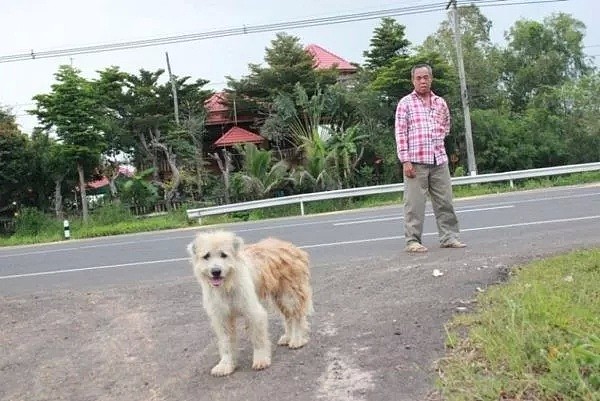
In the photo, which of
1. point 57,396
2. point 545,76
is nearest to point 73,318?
point 57,396

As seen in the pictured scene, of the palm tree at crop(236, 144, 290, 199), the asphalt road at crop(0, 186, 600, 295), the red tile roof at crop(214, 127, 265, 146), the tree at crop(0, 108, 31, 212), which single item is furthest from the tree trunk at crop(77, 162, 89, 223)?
the asphalt road at crop(0, 186, 600, 295)

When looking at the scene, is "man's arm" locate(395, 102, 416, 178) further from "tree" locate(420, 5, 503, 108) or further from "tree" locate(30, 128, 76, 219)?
"tree" locate(420, 5, 503, 108)

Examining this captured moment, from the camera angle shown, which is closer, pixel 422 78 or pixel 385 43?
pixel 422 78

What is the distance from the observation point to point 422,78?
25.8 ft

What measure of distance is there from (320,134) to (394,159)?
3.24 metres

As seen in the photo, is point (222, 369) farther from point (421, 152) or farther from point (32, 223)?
point (32, 223)

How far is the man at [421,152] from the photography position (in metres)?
7.98

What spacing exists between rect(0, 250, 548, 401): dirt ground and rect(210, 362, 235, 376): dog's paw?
0.06 m

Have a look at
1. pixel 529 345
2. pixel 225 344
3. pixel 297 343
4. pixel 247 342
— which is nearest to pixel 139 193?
pixel 247 342

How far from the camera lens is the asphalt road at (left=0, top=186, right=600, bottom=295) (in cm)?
909

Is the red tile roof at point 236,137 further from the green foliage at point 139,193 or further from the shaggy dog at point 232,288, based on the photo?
the shaggy dog at point 232,288

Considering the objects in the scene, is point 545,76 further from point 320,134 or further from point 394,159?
point 320,134

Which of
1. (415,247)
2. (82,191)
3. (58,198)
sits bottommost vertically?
(415,247)

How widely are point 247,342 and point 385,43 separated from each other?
28.5 m
